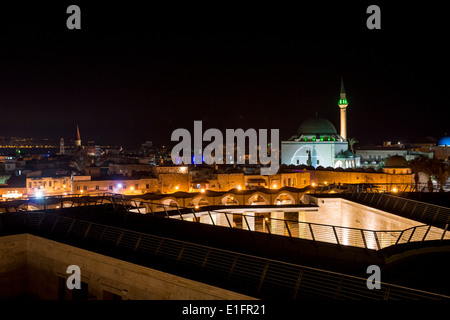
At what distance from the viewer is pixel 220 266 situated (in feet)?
21.4

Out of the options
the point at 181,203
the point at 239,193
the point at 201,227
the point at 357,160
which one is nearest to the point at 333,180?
the point at 357,160

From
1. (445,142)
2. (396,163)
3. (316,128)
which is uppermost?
(316,128)

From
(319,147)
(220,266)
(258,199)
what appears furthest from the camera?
(319,147)

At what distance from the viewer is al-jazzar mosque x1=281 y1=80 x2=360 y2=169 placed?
161 ft

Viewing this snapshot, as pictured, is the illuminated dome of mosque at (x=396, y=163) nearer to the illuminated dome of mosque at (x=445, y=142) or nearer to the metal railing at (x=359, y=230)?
the metal railing at (x=359, y=230)

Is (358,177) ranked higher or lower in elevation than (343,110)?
lower

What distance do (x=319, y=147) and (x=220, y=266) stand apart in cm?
4437

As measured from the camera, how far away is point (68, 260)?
8.30 m

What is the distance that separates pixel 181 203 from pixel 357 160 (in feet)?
112

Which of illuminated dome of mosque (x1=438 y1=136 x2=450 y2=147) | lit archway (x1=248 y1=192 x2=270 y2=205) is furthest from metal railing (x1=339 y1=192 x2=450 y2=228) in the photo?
illuminated dome of mosque (x1=438 y1=136 x2=450 y2=147)

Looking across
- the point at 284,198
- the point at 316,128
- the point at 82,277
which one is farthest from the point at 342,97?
the point at 82,277

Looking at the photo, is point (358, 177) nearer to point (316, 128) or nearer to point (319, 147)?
point (319, 147)

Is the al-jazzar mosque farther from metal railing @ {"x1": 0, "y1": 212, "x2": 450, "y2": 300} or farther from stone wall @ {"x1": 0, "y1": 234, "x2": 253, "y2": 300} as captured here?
stone wall @ {"x1": 0, "y1": 234, "x2": 253, "y2": 300}

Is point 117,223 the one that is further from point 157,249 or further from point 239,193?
point 239,193
